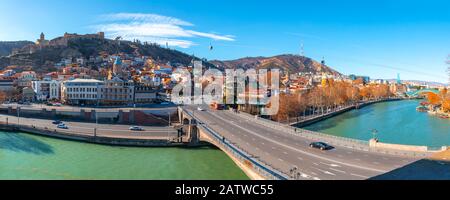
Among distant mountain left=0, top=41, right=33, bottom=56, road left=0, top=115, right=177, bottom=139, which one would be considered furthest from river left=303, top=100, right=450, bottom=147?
distant mountain left=0, top=41, right=33, bottom=56

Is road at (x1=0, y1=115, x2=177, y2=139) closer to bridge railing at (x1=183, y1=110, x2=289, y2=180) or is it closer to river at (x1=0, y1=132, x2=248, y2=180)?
river at (x1=0, y1=132, x2=248, y2=180)

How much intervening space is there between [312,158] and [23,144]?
15.5 m

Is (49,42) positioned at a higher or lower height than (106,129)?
higher

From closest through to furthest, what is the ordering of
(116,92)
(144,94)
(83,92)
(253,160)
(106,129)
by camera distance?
(253,160) → (106,129) → (83,92) → (116,92) → (144,94)

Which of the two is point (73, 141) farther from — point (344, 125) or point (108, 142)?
point (344, 125)

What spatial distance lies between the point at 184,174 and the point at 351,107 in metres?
41.3

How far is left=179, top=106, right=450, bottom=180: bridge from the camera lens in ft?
32.6

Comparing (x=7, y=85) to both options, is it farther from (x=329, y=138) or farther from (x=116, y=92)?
(x=329, y=138)

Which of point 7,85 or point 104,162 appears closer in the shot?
point 104,162

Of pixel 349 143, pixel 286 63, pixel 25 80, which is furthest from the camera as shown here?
pixel 286 63

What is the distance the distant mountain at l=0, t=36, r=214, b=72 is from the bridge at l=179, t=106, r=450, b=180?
1937 inches

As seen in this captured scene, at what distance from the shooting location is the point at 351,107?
164 ft

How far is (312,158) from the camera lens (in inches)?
470

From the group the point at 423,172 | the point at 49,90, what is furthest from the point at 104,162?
the point at 49,90
